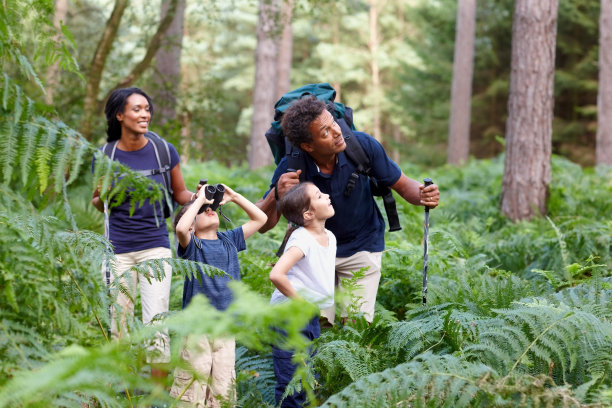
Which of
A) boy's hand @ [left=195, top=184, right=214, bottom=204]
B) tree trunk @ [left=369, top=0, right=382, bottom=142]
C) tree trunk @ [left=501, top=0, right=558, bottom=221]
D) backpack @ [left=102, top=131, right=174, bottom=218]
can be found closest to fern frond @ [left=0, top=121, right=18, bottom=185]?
boy's hand @ [left=195, top=184, right=214, bottom=204]

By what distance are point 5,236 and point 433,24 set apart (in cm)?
2578

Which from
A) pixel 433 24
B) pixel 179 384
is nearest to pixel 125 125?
pixel 179 384

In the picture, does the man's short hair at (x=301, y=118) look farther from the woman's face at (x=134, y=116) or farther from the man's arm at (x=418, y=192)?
the woman's face at (x=134, y=116)

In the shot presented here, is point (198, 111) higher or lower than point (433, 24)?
lower

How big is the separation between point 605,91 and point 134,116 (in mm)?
13772

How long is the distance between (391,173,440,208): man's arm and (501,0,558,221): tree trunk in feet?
16.8

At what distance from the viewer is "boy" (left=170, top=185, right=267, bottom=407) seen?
12.5 ft

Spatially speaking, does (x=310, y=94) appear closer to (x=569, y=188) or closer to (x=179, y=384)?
(x=179, y=384)

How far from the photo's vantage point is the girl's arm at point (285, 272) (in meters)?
3.68

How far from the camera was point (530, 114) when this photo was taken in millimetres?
9336

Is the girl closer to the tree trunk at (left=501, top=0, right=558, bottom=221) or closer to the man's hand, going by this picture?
the man's hand

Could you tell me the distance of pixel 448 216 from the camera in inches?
360

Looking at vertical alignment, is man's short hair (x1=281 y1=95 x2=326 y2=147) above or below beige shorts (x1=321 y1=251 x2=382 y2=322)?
above

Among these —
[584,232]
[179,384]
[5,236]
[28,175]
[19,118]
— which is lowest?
[179,384]
